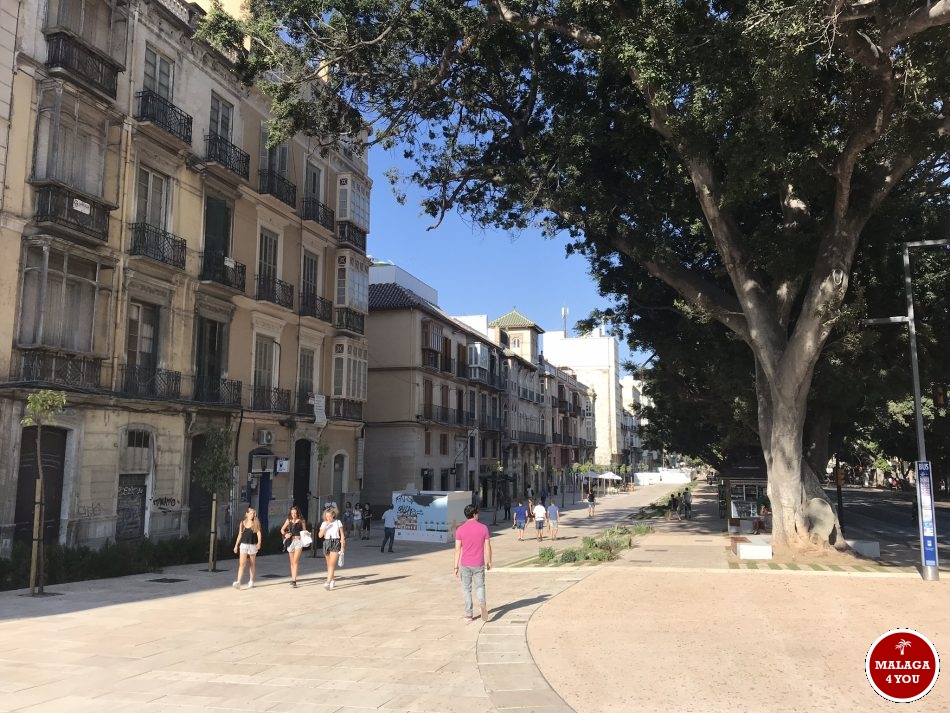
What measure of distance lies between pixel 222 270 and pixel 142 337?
3864mm

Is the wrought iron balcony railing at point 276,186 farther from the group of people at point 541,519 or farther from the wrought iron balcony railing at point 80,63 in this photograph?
the group of people at point 541,519

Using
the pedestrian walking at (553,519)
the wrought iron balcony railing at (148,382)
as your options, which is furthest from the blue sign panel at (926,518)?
the wrought iron balcony railing at (148,382)

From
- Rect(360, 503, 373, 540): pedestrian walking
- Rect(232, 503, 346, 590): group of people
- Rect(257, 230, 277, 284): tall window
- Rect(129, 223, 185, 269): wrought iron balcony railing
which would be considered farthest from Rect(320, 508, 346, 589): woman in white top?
Rect(360, 503, 373, 540): pedestrian walking

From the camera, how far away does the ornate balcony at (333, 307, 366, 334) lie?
31828 mm

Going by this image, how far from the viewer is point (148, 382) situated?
21.1m

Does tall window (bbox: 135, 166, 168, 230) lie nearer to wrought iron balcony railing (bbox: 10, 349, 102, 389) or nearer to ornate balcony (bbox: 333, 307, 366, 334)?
wrought iron balcony railing (bbox: 10, 349, 102, 389)

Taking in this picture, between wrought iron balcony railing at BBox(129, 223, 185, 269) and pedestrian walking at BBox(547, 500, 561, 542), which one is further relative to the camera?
pedestrian walking at BBox(547, 500, 561, 542)

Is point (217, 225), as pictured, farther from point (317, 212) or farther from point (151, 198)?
point (317, 212)

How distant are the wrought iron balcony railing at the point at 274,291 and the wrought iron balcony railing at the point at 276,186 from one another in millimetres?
3089

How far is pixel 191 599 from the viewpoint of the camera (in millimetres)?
13211

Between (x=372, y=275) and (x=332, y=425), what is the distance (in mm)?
17741

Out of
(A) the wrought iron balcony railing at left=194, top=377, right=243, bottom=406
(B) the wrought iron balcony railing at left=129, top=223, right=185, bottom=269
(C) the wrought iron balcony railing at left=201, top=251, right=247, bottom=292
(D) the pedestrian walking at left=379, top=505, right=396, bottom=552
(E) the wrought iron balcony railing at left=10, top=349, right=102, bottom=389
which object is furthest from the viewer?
(C) the wrought iron balcony railing at left=201, top=251, right=247, bottom=292

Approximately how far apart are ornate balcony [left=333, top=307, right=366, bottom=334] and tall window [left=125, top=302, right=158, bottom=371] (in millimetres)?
10481

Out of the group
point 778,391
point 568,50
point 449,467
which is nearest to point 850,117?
point 778,391
